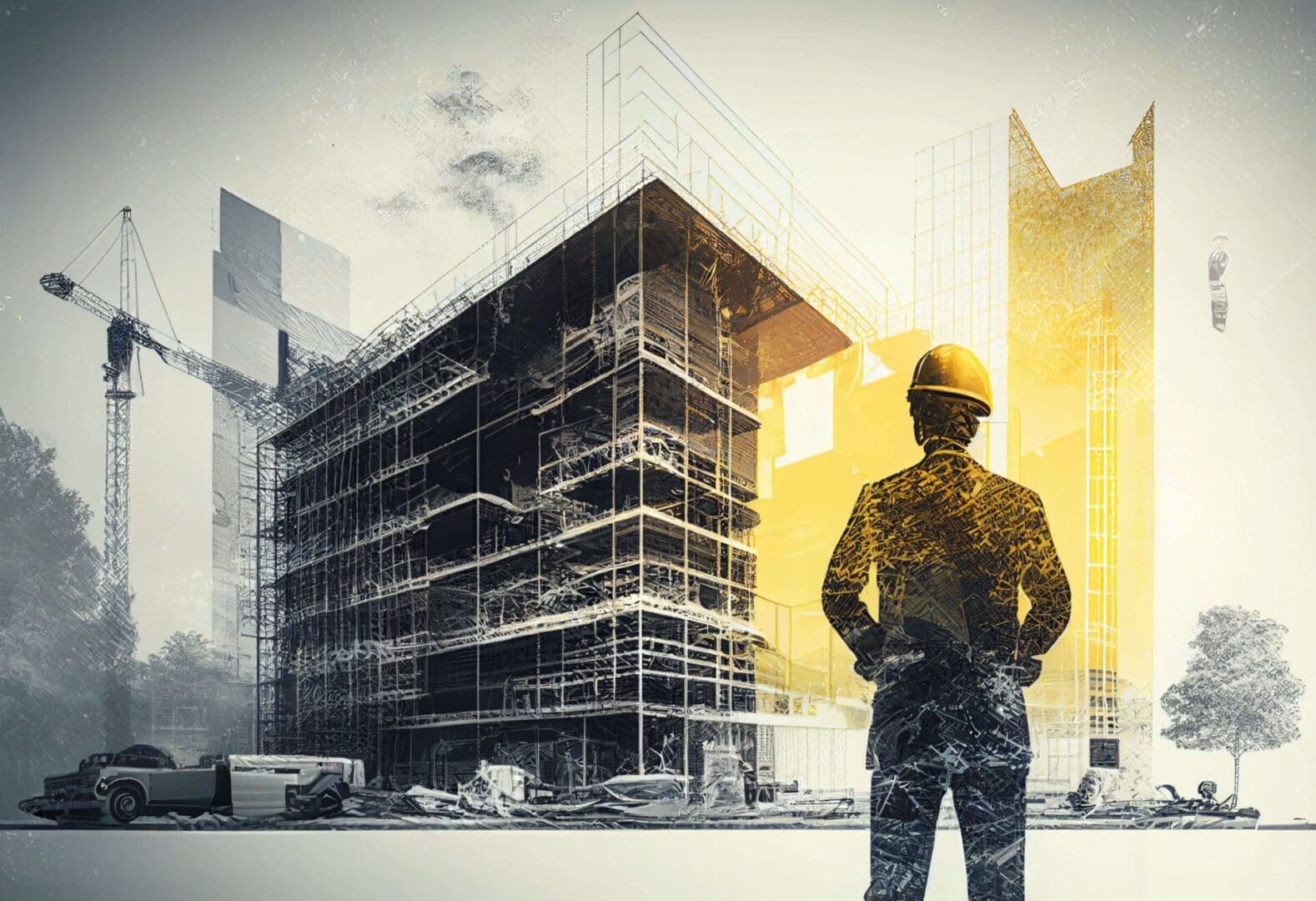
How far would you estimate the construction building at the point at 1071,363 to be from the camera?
4691mm

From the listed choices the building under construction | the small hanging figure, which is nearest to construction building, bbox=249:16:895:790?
the building under construction

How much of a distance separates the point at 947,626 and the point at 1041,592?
1.13 ft

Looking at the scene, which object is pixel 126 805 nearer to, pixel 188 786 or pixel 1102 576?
pixel 188 786

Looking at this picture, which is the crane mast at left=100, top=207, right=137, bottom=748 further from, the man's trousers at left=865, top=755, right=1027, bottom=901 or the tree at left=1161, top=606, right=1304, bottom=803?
the tree at left=1161, top=606, right=1304, bottom=803

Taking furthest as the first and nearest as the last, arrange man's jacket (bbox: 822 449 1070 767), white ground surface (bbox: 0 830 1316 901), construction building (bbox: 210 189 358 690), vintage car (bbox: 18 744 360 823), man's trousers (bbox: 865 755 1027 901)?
construction building (bbox: 210 189 358 690), vintage car (bbox: 18 744 360 823), white ground surface (bbox: 0 830 1316 901), man's jacket (bbox: 822 449 1070 767), man's trousers (bbox: 865 755 1027 901)

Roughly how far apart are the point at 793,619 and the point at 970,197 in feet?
6.48

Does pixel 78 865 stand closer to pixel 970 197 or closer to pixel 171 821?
pixel 171 821

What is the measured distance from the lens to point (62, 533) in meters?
5.09

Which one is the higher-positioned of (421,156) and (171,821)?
(421,156)

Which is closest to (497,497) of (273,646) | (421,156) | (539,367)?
(539,367)

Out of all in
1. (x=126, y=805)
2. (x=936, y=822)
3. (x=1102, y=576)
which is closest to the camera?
(x=936, y=822)

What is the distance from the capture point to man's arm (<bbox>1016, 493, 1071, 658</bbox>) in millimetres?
Answer: 3928

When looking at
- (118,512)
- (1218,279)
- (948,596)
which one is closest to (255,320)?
(118,512)

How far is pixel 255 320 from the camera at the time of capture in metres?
5.21
